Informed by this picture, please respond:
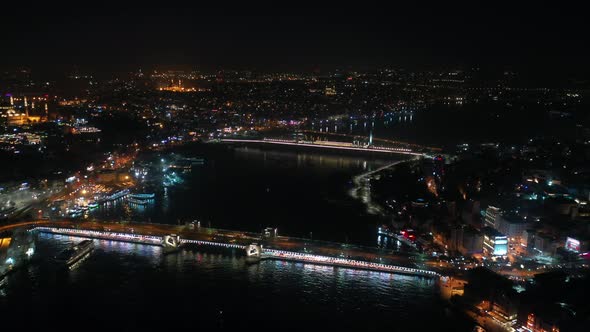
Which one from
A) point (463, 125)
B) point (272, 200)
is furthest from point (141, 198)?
point (463, 125)

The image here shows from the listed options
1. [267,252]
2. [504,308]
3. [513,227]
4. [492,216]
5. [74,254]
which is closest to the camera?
[504,308]

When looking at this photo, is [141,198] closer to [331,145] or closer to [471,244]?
[471,244]

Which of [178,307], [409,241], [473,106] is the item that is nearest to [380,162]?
[409,241]

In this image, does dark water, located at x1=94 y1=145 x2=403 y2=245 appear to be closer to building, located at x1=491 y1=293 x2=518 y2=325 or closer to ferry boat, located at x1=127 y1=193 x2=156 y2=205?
ferry boat, located at x1=127 y1=193 x2=156 y2=205

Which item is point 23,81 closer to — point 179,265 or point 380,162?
point 380,162

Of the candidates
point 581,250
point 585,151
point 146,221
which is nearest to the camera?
point 581,250

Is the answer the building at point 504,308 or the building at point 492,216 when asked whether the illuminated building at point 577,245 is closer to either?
the building at point 492,216
